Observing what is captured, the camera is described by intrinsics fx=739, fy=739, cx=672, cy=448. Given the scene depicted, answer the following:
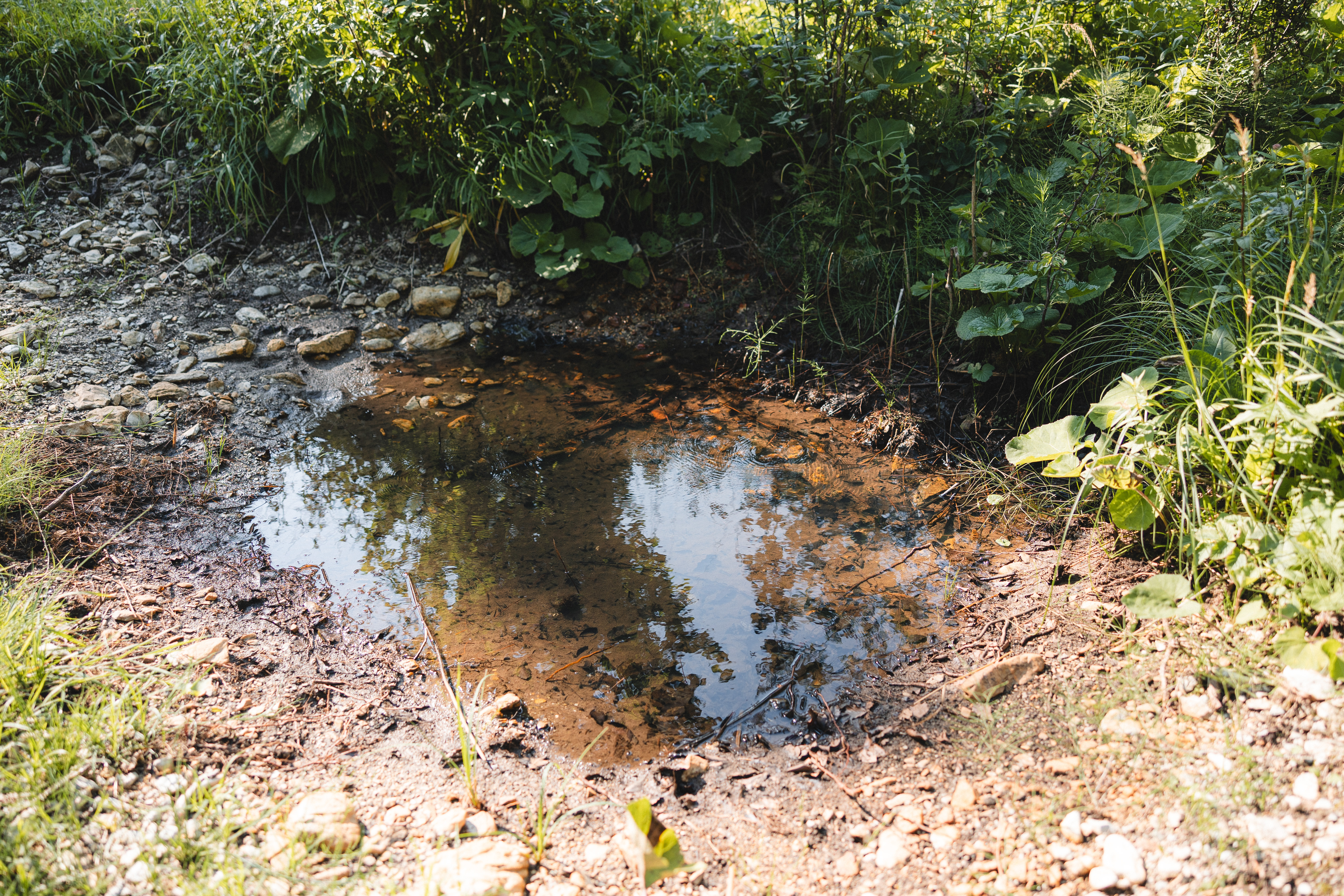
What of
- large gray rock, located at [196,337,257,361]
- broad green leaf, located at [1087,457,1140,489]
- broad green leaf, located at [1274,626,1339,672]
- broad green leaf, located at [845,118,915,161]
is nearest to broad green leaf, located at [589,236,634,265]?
broad green leaf, located at [845,118,915,161]

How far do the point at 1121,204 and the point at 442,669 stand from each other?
2513mm

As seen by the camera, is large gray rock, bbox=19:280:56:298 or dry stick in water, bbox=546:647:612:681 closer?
dry stick in water, bbox=546:647:612:681

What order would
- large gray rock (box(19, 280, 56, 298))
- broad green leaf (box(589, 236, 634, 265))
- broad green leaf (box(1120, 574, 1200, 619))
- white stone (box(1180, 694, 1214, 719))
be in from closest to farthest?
white stone (box(1180, 694, 1214, 719)) → broad green leaf (box(1120, 574, 1200, 619)) → large gray rock (box(19, 280, 56, 298)) → broad green leaf (box(589, 236, 634, 265))

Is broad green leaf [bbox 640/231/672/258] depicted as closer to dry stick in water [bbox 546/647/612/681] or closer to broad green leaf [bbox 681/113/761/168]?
broad green leaf [bbox 681/113/761/168]

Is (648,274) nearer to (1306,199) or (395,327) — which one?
(395,327)

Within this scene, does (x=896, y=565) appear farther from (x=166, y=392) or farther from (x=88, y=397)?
(x=88, y=397)

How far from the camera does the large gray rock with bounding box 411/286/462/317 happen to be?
11.3 ft

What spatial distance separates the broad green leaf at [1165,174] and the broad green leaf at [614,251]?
199 centimetres

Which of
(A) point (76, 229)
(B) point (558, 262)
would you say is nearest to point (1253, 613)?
(B) point (558, 262)

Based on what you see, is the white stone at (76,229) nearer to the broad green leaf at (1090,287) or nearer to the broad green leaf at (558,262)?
the broad green leaf at (558,262)

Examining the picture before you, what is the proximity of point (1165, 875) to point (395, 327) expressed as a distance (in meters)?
3.27

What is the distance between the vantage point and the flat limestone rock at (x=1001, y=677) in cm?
166

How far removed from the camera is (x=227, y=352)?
3049 mm

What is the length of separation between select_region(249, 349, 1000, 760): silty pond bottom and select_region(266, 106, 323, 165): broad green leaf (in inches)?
47.5
